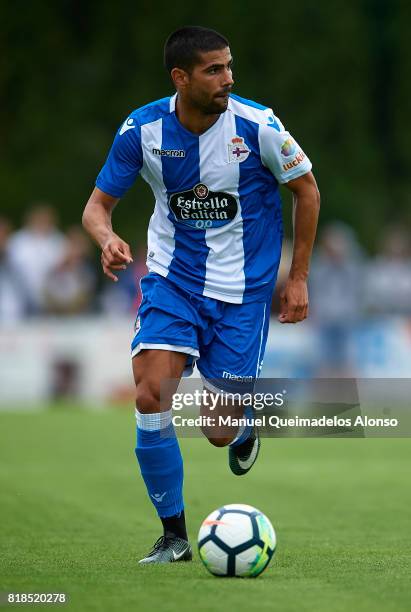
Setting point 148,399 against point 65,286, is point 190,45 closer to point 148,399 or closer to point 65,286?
point 148,399

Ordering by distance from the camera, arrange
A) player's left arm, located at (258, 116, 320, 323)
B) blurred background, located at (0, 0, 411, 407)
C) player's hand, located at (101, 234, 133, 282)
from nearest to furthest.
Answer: player's hand, located at (101, 234, 133, 282) < player's left arm, located at (258, 116, 320, 323) < blurred background, located at (0, 0, 411, 407)

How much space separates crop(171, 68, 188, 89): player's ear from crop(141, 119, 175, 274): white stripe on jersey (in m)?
0.22

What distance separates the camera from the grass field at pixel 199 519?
568cm

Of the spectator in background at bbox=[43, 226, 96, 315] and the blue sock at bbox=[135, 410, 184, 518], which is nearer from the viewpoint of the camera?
the blue sock at bbox=[135, 410, 184, 518]

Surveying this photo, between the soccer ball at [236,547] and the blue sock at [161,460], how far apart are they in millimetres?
728

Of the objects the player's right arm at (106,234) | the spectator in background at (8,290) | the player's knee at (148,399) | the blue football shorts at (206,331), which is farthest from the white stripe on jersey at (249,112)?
the spectator in background at (8,290)

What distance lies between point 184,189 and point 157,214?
23cm

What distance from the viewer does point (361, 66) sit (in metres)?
38.2

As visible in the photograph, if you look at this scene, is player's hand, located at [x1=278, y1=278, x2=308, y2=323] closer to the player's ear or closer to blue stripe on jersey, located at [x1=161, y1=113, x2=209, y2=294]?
blue stripe on jersey, located at [x1=161, y1=113, x2=209, y2=294]

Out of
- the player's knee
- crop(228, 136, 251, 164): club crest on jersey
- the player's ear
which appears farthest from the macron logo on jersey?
the player's knee

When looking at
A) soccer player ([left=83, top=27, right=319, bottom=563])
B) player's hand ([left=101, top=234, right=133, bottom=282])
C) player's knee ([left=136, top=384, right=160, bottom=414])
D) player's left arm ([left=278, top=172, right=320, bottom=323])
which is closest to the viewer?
player's hand ([left=101, top=234, right=133, bottom=282])

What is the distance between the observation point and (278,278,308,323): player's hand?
727cm

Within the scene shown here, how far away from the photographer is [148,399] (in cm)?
679

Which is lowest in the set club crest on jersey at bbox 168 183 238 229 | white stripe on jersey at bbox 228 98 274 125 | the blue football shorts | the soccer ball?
the soccer ball
